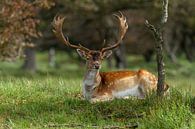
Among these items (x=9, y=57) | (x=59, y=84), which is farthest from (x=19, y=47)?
(x=59, y=84)

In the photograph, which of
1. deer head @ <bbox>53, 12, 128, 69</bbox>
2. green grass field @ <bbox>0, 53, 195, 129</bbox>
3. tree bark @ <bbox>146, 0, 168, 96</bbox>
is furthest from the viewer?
deer head @ <bbox>53, 12, 128, 69</bbox>

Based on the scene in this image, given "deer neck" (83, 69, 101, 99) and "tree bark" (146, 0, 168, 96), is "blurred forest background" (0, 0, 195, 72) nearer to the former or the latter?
"deer neck" (83, 69, 101, 99)

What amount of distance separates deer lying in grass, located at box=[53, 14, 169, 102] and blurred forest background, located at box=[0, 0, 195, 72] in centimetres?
639

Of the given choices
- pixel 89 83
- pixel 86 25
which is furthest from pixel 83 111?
pixel 86 25

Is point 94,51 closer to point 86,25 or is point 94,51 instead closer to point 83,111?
point 83,111

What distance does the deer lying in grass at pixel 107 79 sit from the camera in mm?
11828

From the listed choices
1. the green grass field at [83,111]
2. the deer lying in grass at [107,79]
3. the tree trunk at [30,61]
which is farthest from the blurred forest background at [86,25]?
the green grass field at [83,111]

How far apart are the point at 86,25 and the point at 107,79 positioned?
2695 centimetres

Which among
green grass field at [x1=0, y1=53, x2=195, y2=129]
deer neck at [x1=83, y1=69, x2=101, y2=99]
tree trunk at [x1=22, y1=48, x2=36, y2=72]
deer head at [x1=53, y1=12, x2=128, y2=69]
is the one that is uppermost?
tree trunk at [x1=22, y1=48, x2=36, y2=72]

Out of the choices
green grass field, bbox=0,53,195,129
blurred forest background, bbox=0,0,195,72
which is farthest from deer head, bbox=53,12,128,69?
blurred forest background, bbox=0,0,195,72

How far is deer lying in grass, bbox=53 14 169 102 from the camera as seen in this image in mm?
11828

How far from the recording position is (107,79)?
12398 millimetres

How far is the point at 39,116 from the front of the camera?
10.2 m

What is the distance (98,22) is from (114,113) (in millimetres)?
26007
